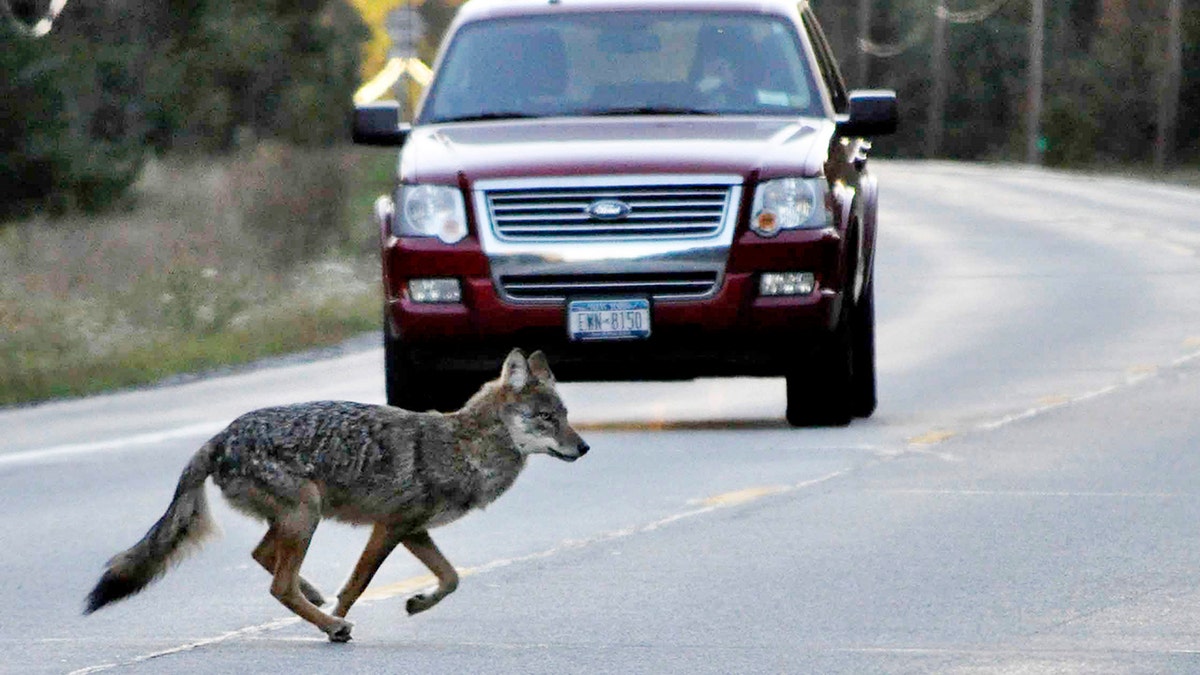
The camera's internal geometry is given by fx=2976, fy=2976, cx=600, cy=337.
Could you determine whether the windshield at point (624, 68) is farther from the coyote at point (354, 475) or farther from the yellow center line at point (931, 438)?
the coyote at point (354, 475)

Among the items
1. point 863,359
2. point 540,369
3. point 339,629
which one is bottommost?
point 863,359

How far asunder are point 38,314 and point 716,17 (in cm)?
1091

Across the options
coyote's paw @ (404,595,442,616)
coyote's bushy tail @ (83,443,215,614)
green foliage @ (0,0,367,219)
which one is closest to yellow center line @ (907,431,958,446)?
coyote's paw @ (404,595,442,616)

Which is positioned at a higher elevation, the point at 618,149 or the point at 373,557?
the point at 373,557

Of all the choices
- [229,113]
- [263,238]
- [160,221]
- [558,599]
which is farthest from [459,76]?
[229,113]

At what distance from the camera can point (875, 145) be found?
380ft

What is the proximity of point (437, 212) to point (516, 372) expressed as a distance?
5.30m

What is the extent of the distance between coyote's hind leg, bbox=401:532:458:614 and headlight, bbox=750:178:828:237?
556 cm

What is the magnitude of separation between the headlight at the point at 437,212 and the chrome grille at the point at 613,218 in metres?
0.16

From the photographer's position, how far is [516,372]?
9.06 metres

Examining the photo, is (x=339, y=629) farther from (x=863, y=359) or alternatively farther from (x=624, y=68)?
(x=863, y=359)

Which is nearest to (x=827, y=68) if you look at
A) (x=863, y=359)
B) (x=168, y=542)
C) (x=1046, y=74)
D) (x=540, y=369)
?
(x=863, y=359)

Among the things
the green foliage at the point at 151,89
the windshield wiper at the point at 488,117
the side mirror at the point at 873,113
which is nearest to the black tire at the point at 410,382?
the windshield wiper at the point at 488,117

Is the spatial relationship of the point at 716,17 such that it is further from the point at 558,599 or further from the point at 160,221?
the point at 160,221
